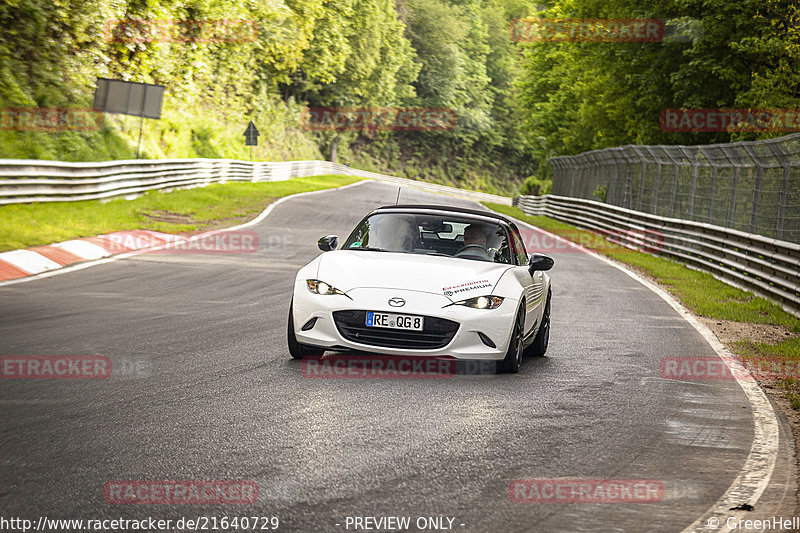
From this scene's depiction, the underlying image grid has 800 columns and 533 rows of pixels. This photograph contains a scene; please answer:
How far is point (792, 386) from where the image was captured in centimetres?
848

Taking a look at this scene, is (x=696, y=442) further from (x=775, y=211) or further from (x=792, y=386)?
(x=775, y=211)

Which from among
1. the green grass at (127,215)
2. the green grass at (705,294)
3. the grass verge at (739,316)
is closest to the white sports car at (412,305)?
the grass verge at (739,316)

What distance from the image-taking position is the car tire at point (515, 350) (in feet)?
26.4

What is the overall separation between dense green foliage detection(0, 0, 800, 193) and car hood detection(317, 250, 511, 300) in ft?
56.9

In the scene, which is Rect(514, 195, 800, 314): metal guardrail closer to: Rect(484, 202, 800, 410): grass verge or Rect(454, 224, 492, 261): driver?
Rect(484, 202, 800, 410): grass verge

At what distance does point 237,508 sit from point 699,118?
28821 millimetres

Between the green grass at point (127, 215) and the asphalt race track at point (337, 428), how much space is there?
220 inches

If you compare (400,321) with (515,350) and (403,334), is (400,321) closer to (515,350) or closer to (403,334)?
(403,334)

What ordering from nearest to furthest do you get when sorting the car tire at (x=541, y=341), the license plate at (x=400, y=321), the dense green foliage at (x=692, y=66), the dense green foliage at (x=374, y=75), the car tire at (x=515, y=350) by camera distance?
1. the license plate at (x=400, y=321)
2. the car tire at (x=515, y=350)
3. the car tire at (x=541, y=341)
4. the dense green foliage at (x=692, y=66)
5. the dense green foliage at (x=374, y=75)

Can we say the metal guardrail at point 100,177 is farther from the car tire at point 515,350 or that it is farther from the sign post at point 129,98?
the car tire at point 515,350

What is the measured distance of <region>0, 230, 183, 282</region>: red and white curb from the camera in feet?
44.0

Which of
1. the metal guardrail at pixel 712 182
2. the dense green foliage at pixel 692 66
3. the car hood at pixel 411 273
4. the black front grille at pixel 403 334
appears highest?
the dense green foliage at pixel 692 66

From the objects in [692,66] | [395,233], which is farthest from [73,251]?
[692,66]

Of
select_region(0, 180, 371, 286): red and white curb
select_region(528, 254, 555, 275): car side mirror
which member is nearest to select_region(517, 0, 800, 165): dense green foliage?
select_region(0, 180, 371, 286): red and white curb
